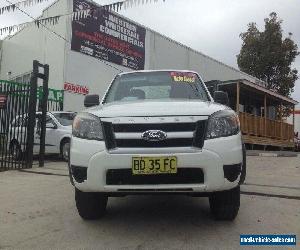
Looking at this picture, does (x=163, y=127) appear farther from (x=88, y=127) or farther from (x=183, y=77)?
(x=183, y=77)

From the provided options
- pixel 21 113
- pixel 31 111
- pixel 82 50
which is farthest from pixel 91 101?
pixel 82 50

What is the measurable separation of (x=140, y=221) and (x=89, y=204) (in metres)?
0.56

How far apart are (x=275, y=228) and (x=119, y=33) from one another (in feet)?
54.4

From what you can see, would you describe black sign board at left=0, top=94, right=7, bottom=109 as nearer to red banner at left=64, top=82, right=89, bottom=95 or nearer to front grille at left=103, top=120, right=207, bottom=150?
front grille at left=103, top=120, right=207, bottom=150

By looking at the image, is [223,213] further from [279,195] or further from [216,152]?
[279,195]

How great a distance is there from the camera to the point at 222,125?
3855 millimetres

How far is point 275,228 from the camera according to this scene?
4125 mm

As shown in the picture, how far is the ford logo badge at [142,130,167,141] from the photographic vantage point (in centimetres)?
371

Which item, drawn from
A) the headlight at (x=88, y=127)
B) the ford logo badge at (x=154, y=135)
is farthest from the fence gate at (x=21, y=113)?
the ford logo badge at (x=154, y=135)

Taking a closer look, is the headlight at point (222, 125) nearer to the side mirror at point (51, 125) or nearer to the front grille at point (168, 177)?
the front grille at point (168, 177)

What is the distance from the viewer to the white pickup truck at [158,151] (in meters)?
3.66

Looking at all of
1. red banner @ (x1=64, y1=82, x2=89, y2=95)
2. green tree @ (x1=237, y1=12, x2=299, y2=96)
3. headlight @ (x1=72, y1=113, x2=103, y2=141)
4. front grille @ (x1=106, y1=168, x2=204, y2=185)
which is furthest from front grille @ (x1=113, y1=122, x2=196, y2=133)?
green tree @ (x1=237, y1=12, x2=299, y2=96)

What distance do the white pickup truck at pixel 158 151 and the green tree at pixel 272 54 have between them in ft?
87.6

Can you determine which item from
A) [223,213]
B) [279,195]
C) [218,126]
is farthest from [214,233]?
[279,195]
